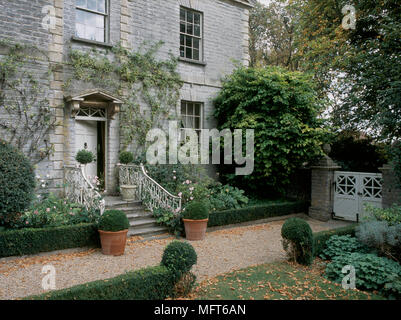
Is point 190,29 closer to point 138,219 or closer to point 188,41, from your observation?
point 188,41

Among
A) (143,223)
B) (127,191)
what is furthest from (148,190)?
(143,223)

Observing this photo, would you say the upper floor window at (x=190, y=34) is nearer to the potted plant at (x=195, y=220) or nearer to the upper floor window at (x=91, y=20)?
the upper floor window at (x=91, y=20)

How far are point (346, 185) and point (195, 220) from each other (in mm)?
5866

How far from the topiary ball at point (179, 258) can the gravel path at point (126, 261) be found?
1.07 meters

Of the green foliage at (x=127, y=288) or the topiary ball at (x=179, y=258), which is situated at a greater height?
the topiary ball at (x=179, y=258)

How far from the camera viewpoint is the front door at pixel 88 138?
9305 mm

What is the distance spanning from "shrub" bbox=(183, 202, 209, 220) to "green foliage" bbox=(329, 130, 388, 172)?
7.14 meters

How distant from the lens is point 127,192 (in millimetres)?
8812

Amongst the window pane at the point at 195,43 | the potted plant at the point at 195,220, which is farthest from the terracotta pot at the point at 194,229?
the window pane at the point at 195,43

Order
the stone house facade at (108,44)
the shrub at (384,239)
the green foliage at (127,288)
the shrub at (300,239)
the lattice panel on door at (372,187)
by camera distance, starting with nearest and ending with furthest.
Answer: the green foliage at (127,288)
the shrub at (384,239)
the shrub at (300,239)
the stone house facade at (108,44)
the lattice panel on door at (372,187)

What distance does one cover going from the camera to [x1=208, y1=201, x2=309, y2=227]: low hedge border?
29.4ft

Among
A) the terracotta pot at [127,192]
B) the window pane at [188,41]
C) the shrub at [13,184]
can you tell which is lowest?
the terracotta pot at [127,192]

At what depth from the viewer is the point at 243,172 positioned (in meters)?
11.0
